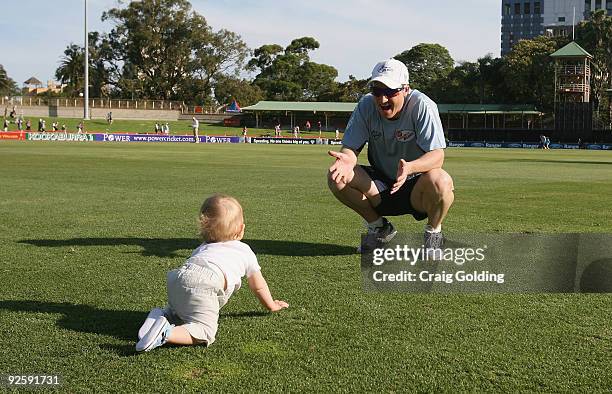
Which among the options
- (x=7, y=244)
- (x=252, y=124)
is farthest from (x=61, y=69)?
(x=7, y=244)

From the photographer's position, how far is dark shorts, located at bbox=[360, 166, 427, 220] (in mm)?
6113

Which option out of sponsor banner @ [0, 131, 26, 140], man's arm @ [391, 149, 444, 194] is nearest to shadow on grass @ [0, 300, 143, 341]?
man's arm @ [391, 149, 444, 194]

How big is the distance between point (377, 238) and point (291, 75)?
97.7m

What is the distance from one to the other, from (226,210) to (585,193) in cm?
1021

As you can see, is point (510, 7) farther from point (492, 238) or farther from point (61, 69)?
point (492, 238)

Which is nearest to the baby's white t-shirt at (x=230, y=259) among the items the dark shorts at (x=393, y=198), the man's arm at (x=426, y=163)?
the man's arm at (x=426, y=163)

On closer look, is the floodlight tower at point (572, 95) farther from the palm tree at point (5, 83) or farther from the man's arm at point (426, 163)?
the palm tree at point (5, 83)

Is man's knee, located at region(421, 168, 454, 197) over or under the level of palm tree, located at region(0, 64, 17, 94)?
under

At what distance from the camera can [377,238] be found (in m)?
6.29

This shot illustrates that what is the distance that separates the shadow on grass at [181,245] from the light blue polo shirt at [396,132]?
906 mm

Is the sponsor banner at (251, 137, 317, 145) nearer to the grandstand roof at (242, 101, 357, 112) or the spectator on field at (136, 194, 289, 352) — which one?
the grandstand roof at (242, 101, 357, 112)

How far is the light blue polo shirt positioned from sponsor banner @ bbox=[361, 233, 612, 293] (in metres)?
0.78

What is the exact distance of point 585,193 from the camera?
12461 millimetres

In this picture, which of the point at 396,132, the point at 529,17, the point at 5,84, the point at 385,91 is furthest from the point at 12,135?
the point at 529,17
